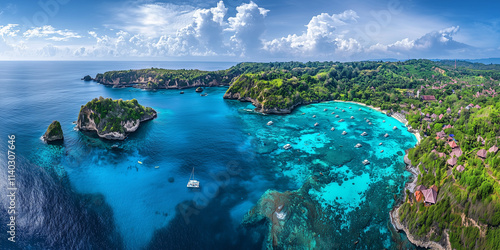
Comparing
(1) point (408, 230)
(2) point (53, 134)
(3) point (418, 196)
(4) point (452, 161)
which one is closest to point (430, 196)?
(3) point (418, 196)

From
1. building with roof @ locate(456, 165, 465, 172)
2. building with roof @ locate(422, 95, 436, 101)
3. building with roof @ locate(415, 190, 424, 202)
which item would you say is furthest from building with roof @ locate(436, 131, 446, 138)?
building with roof @ locate(422, 95, 436, 101)

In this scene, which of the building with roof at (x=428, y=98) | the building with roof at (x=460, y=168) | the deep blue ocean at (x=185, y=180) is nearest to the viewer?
the deep blue ocean at (x=185, y=180)

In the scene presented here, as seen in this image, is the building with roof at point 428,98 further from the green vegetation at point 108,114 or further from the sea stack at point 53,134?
the sea stack at point 53,134

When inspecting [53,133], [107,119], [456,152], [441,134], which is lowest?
[441,134]

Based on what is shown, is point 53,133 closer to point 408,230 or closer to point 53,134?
point 53,134

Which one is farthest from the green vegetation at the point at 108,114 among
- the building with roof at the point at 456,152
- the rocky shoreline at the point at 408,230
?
the building with roof at the point at 456,152

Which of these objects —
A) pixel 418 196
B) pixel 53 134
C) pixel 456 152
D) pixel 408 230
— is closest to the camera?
pixel 408 230

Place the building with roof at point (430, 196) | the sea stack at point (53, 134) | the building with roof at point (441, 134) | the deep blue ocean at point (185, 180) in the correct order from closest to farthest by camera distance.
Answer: the deep blue ocean at point (185, 180) → the building with roof at point (430, 196) → the sea stack at point (53, 134) → the building with roof at point (441, 134)
